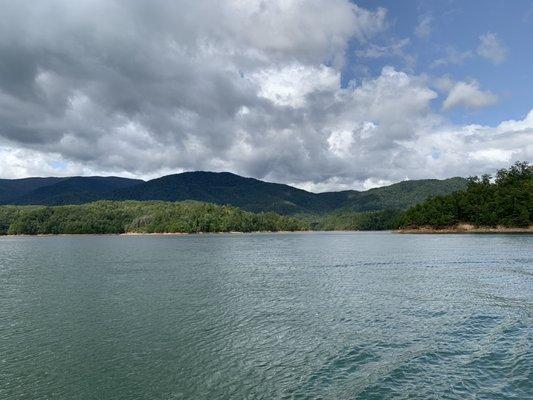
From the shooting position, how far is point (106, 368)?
25.6 m

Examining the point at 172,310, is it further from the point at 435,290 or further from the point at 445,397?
the point at 435,290

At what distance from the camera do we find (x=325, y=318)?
37688 mm

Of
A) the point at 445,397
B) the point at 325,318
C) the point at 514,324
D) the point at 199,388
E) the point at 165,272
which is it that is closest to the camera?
the point at 445,397

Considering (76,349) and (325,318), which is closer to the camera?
(76,349)

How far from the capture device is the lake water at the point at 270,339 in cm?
2233

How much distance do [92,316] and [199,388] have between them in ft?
74.0

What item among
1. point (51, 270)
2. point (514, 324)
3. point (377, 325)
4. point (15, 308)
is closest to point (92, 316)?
point (15, 308)

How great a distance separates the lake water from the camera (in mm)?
22328

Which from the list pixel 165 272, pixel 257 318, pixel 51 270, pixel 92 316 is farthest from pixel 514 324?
pixel 51 270

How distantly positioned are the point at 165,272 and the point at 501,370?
205ft

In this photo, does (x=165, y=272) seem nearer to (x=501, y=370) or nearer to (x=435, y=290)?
(x=435, y=290)

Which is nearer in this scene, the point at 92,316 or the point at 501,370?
the point at 501,370

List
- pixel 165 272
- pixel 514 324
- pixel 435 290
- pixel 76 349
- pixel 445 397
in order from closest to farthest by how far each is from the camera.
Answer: pixel 445 397 → pixel 76 349 → pixel 514 324 → pixel 435 290 → pixel 165 272

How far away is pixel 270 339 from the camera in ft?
102
